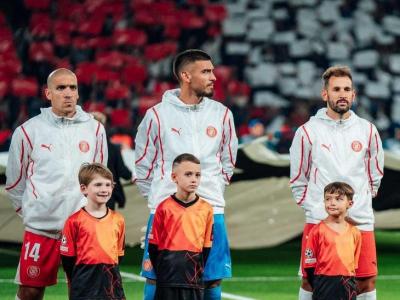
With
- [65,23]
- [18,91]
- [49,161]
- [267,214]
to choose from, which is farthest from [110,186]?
[65,23]

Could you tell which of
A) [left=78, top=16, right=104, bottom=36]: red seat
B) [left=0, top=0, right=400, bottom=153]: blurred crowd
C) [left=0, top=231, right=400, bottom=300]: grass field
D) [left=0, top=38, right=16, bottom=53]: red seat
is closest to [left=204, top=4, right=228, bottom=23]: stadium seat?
[left=0, top=0, right=400, bottom=153]: blurred crowd

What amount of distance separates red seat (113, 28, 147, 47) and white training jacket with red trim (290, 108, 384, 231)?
1247 centimetres

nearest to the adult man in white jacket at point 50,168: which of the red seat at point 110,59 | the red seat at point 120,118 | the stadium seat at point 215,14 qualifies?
the red seat at point 120,118

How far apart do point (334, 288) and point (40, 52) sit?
1258 centimetres

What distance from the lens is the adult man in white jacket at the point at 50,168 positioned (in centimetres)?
654

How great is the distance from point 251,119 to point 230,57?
1.71 meters

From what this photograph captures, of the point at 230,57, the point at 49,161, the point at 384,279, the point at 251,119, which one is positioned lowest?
the point at 384,279

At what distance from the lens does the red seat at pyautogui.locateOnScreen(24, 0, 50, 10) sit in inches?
741

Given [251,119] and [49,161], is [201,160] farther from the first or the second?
[251,119]

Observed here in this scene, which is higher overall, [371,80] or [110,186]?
[371,80]

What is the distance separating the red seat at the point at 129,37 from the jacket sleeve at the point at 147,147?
12.6m

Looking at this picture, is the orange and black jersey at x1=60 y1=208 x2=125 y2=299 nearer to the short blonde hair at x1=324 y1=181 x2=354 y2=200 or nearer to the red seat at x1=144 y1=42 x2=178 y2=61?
the short blonde hair at x1=324 y1=181 x2=354 y2=200

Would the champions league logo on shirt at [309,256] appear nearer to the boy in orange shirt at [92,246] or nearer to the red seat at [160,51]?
the boy in orange shirt at [92,246]

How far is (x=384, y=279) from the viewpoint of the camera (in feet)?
34.7
